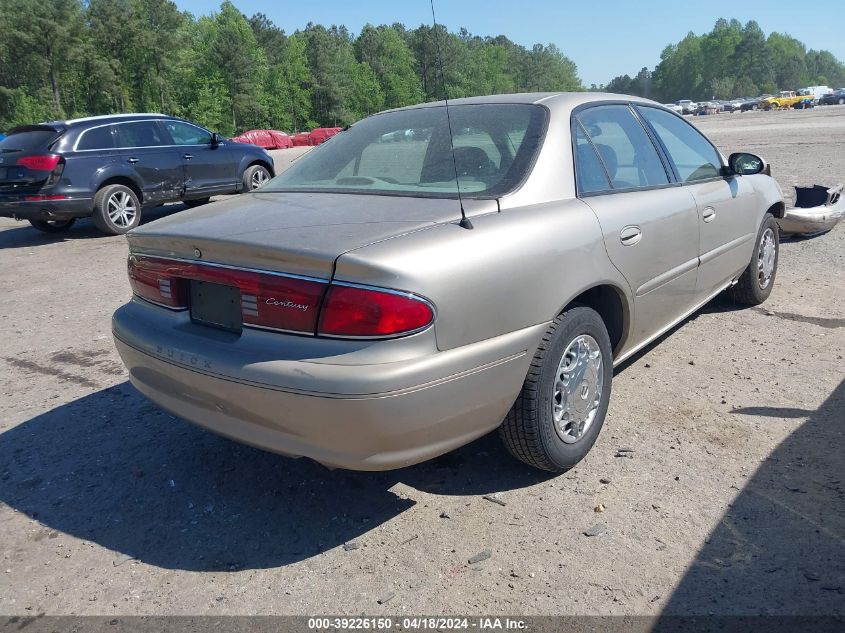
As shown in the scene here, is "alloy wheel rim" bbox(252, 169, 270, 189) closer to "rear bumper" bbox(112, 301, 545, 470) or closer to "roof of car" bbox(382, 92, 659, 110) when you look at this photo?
"roof of car" bbox(382, 92, 659, 110)

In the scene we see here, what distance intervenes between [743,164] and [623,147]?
1412mm

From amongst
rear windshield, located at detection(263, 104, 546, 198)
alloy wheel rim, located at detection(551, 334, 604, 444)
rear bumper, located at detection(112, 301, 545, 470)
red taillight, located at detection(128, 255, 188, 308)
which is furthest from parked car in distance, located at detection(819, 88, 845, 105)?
red taillight, located at detection(128, 255, 188, 308)

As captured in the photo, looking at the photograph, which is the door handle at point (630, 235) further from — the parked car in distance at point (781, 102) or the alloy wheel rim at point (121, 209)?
the parked car in distance at point (781, 102)

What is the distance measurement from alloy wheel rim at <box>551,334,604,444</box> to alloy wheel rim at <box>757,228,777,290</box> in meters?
2.69

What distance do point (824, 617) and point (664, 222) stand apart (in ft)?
6.83

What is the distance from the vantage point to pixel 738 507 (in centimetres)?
294

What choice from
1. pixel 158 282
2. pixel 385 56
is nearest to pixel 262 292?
pixel 158 282

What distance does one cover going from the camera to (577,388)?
3.24m

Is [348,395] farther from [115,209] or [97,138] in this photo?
[97,138]

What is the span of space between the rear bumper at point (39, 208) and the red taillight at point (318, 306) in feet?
26.1

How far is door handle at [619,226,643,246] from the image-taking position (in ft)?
11.3

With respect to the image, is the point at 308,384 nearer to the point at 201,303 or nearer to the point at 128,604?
the point at 201,303

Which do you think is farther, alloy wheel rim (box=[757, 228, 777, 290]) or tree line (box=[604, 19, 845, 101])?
tree line (box=[604, 19, 845, 101])

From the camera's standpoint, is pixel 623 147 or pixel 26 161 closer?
pixel 623 147
